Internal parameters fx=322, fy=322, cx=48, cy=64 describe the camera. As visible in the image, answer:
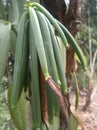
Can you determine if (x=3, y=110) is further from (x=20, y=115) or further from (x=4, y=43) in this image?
(x=4, y=43)

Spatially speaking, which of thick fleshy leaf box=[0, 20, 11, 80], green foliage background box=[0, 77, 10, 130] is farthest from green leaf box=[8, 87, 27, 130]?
green foliage background box=[0, 77, 10, 130]

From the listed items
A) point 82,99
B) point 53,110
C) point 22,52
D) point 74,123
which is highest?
point 22,52

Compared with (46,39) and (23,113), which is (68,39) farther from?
(23,113)

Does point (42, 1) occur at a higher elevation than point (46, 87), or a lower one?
higher

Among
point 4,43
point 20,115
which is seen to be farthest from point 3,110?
point 4,43

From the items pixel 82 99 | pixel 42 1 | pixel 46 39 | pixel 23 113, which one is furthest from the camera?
pixel 82 99

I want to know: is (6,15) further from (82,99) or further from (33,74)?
(82,99)

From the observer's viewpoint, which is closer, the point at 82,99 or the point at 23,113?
the point at 23,113

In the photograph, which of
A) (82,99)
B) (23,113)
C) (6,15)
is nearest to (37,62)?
(23,113)

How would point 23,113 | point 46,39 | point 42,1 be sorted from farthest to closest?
point 42,1 < point 23,113 < point 46,39

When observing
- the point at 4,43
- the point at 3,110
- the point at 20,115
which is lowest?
the point at 3,110
